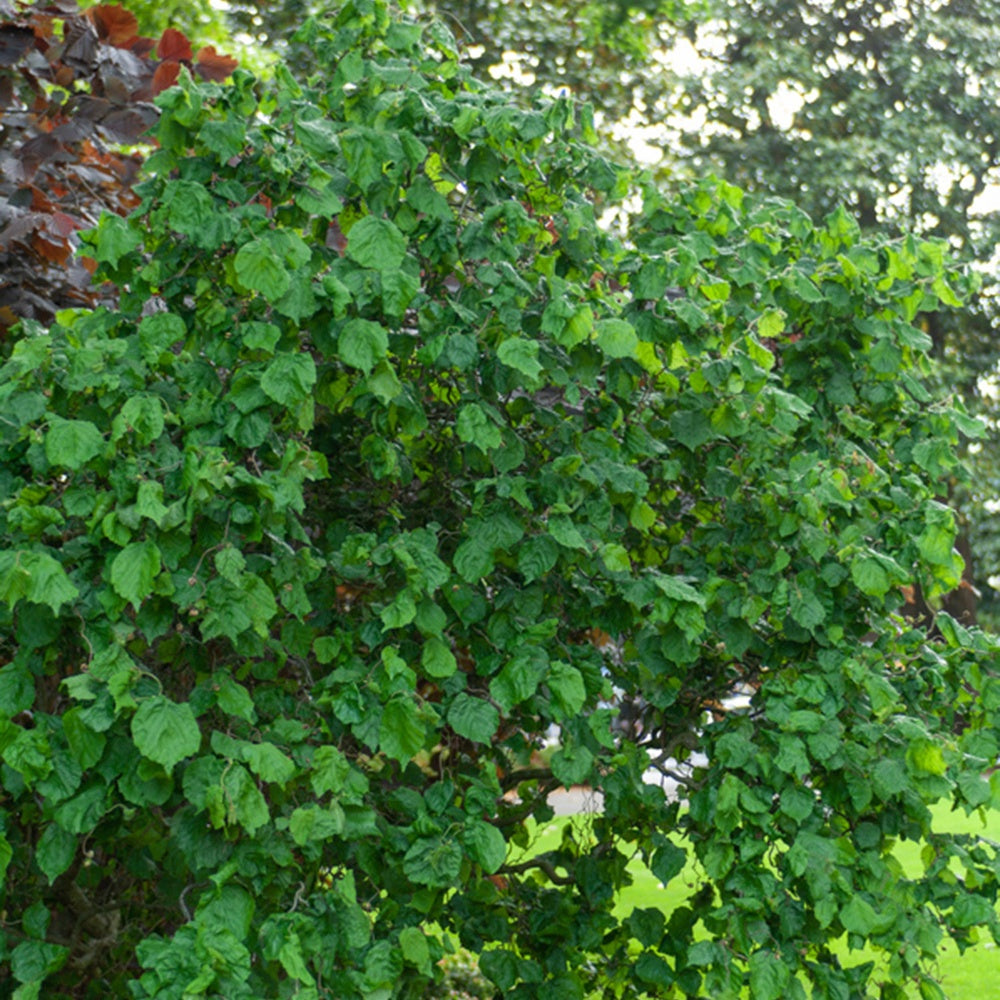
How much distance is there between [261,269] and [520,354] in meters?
0.61

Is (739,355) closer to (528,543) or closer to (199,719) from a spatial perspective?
(528,543)

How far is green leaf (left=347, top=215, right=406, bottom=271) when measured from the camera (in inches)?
118

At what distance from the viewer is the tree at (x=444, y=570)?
108 inches

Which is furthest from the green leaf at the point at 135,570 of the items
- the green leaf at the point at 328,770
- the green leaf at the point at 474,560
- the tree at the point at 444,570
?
the green leaf at the point at 474,560

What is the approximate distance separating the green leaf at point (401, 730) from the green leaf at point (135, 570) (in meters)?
0.57

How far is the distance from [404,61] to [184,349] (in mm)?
967

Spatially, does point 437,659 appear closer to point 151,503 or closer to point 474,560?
point 474,560

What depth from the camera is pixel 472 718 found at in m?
3.05

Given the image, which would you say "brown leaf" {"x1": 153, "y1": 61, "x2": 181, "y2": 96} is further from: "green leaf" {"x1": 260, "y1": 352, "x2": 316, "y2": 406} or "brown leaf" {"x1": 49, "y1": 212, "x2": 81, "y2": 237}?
"green leaf" {"x1": 260, "y1": 352, "x2": 316, "y2": 406}

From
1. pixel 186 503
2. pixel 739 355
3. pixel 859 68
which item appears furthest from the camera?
pixel 859 68

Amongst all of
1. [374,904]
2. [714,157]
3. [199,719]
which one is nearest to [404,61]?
Answer: [199,719]

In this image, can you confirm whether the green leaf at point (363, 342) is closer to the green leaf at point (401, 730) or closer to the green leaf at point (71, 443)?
the green leaf at point (71, 443)

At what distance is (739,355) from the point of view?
3.43 metres

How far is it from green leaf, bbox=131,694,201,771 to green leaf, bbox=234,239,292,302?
0.89 m
